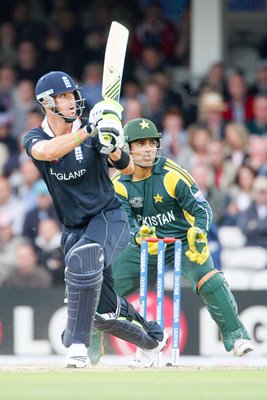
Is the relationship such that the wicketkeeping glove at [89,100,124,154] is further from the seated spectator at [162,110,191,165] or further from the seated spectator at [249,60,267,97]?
the seated spectator at [249,60,267,97]

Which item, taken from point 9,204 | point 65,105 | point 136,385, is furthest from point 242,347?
point 9,204

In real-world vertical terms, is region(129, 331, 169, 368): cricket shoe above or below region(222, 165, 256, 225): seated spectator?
below

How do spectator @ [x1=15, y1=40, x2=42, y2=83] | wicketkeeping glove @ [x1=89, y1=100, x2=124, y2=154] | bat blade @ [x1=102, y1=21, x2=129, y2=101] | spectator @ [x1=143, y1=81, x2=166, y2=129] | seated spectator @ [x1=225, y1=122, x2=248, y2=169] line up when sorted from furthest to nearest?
spectator @ [x1=15, y1=40, x2=42, y2=83] < spectator @ [x1=143, y1=81, x2=166, y2=129] < seated spectator @ [x1=225, y1=122, x2=248, y2=169] < bat blade @ [x1=102, y1=21, x2=129, y2=101] < wicketkeeping glove @ [x1=89, y1=100, x2=124, y2=154]

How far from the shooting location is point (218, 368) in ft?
27.0

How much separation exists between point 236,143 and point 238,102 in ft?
2.95

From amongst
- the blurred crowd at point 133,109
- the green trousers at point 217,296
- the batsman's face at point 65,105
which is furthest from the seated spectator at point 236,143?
the batsman's face at point 65,105

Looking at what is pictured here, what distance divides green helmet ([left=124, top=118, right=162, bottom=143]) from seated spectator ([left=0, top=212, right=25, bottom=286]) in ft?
10.6

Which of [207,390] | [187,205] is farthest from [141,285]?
[207,390]

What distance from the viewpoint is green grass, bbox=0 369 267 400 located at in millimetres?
6008

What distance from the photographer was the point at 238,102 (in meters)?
13.2

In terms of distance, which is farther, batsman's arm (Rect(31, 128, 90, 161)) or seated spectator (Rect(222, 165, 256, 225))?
seated spectator (Rect(222, 165, 256, 225))

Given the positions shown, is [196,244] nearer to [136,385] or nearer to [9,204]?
[136,385]

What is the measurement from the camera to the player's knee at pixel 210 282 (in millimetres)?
8516

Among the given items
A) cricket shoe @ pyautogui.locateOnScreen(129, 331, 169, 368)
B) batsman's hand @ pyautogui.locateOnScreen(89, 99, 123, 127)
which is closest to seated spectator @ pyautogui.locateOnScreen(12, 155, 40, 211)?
cricket shoe @ pyautogui.locateOnScreen(129, 331, 169, 368)
